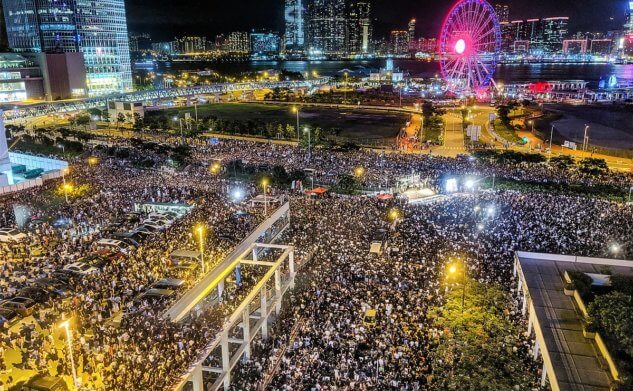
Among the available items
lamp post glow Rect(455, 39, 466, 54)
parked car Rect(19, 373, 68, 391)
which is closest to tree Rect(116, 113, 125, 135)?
lamp post glow Rect(455, 39, 466, 54)

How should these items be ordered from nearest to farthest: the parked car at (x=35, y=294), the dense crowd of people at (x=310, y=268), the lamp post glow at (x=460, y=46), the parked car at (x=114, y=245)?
the dense crowd of people at (x=310, y=268) < the parked car at (x=35, y=294) < the parked car at (x=114, y=245) < the lamp post glow at (x=460, y=46)

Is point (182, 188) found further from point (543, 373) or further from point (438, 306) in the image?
point (543, 373)

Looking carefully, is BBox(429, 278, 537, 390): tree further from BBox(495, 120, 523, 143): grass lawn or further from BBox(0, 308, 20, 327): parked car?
BBox(495, 120, 523, 143): grass lawn

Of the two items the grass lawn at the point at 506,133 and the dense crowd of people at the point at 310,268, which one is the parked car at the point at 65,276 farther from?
the grass lawn at the point at 506,133

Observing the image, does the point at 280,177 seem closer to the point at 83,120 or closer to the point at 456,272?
the point at 456,272

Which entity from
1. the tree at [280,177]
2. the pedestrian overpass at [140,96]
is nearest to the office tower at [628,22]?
the pedestrian overpass at [140,96]

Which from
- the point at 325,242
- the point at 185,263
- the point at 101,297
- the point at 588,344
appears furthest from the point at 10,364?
the point at 588,344
